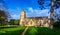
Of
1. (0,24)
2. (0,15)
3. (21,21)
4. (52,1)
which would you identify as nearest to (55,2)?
(52,1)

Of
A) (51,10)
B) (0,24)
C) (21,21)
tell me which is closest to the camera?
(51,10)

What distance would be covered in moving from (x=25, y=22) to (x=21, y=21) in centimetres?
614

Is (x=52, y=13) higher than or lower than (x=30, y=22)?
higher

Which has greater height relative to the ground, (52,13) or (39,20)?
(52,13)

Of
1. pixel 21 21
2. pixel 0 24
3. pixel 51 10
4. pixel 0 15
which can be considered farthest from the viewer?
pixel 21 21

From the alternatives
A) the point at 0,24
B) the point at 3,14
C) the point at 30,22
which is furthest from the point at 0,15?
the point at 30,22

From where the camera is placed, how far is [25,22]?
10394 centimetres

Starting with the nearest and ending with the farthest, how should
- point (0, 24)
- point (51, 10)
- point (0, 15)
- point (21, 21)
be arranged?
point (51, 10)
point (0, 15)
point (0, 24)
point (21, 21)

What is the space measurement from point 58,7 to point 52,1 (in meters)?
2.31

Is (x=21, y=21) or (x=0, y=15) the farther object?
(x=21, y=21)

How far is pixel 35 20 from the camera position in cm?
10256

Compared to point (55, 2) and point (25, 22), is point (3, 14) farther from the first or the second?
point (25, 22)

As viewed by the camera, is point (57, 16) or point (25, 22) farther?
point (25, 22)

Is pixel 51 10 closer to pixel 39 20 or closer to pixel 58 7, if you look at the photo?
pixel 58 7
